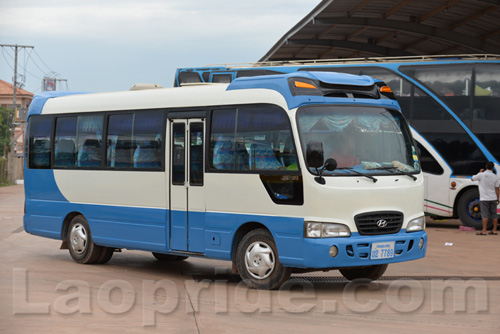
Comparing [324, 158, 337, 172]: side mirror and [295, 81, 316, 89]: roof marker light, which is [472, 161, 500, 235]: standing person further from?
[324, 158, 337, 172]: side mirror

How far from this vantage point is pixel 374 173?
466 inches

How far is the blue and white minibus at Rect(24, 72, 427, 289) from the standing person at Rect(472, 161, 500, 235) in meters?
9.73

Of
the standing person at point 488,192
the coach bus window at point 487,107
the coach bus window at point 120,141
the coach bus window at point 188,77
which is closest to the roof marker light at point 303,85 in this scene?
the coach bus window at point 120,141

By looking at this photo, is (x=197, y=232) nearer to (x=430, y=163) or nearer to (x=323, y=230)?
(x=323, y=230)

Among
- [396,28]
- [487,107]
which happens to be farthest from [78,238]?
[396,28]

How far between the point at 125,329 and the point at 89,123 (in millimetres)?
6758

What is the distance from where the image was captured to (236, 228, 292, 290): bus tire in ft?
38.5

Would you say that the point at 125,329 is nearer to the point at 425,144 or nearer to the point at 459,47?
the point at 425,144

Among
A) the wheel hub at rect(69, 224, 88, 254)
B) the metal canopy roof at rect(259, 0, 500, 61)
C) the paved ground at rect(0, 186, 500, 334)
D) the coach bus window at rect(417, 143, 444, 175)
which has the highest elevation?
the metal canopy roof at rect(259, 0, 500, 61)

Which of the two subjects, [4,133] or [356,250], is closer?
[356,250]

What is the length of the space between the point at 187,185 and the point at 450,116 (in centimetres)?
1271

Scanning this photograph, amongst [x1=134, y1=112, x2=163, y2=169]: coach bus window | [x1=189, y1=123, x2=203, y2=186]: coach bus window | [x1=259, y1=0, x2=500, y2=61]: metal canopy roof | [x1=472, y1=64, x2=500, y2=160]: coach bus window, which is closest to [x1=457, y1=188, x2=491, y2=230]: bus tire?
[x1=472, y1=64, x2=500, y2=160]: coach bus window

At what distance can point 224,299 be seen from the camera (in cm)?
Result: 1108

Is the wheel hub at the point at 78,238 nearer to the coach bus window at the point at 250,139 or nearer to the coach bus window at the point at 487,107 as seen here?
the coach bus window at the point at 250,139
